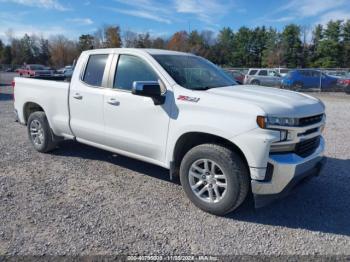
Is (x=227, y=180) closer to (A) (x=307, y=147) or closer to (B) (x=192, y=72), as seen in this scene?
(A) (x=307, y=147)

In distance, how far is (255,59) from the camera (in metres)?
88.5

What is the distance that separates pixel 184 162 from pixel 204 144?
34 cm

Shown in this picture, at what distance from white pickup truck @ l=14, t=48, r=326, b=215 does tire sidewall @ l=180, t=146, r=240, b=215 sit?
1cm

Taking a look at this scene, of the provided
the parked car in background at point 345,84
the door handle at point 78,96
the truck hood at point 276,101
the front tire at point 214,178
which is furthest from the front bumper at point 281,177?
the parked car in background at point 345,84

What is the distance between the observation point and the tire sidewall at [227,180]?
3695 mm

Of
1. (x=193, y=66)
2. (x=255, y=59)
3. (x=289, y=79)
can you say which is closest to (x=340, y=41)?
(x=255, y=59)

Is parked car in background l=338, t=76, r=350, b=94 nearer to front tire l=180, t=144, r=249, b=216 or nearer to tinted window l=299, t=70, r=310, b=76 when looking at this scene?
tinted window l=299, t=70, r=310, b=76

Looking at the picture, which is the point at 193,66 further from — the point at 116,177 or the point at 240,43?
the point at 240,43

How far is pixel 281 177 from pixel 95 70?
128 inches

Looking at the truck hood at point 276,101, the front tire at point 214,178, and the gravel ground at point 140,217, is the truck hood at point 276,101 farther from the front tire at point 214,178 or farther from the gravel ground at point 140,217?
the gravel ground at point 140,217

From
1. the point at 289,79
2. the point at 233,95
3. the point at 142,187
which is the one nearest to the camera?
the point at 233,95

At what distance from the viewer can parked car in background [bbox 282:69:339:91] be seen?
962 inches

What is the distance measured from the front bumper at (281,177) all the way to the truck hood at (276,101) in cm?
47

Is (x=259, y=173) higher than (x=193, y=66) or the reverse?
the reverse
